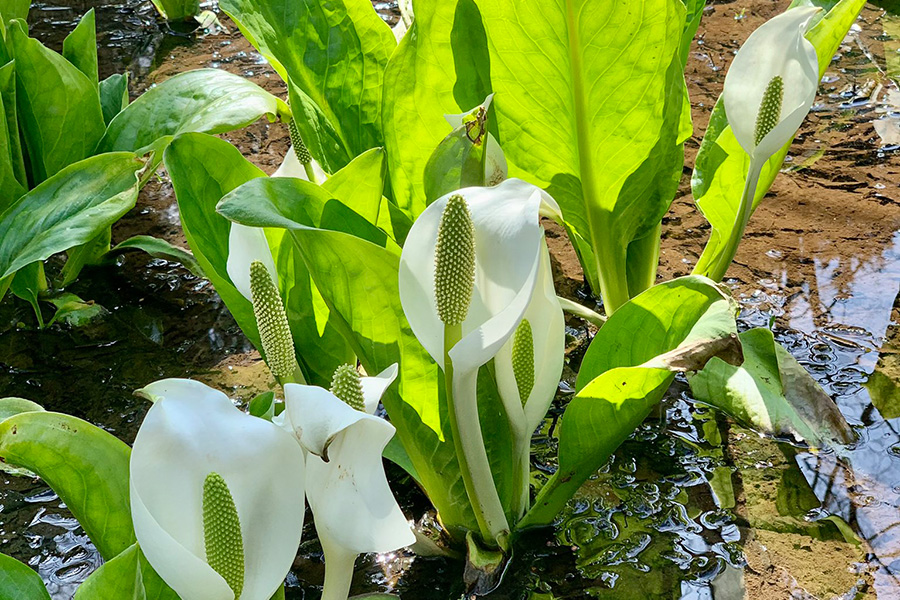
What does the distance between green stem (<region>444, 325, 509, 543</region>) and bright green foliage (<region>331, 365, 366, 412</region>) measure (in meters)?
0.11

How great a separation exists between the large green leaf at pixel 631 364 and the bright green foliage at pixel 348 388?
0.30 metres

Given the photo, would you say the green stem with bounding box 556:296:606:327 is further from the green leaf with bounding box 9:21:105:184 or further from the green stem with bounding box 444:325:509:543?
the green leaf with bounding box 9:21:105:184

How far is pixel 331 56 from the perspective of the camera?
1.36m

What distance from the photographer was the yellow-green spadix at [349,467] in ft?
2.49

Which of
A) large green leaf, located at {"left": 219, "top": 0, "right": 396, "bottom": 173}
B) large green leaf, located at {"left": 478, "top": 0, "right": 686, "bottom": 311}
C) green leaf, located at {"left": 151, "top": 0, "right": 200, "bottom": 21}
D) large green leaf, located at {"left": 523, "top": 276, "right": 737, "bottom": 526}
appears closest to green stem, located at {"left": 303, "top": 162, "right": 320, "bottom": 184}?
large green leaf, located at {"left": 219, "top": 0, "right": 396, "bottom": 173}

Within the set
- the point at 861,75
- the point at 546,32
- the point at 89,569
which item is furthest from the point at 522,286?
the point at 861,75

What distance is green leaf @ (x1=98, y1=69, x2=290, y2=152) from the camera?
1.50m

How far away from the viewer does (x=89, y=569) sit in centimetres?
120

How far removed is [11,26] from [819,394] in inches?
56.6

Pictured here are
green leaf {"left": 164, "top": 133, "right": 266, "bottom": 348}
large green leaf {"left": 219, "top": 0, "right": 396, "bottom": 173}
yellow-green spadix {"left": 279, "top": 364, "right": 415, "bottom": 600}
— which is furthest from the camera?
large green leaf {"left": 219, "top": 0, "right": 396, "bottom": 173}

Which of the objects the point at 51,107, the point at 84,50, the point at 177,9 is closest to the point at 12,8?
the point at 84,50

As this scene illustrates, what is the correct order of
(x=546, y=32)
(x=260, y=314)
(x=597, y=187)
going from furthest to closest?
(x=597, y=187) → (x=546, y=32) → (x=260, y=314)

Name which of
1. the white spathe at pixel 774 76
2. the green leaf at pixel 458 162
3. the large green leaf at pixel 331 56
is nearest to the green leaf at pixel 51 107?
the large green leaf at pixel 331 56

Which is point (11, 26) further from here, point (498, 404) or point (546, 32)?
point (498, 404)
